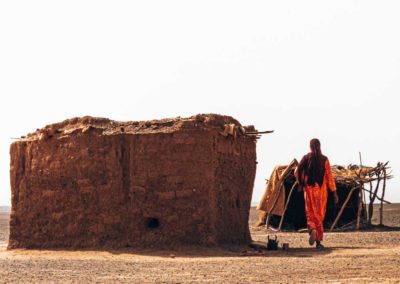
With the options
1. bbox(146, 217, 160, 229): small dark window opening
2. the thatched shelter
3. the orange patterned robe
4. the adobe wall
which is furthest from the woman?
the thatched shelter

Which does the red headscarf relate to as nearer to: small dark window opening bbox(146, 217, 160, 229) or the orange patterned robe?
the orange patterned robe

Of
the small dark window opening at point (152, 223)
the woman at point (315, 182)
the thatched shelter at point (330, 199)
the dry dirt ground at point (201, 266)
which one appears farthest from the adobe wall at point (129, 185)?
the thatched shelter at point (330, 199)

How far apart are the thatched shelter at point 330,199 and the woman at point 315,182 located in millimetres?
7153

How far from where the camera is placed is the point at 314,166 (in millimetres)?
13508

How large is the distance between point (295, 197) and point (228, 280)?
14499 mm

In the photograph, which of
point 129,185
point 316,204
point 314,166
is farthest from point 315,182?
point 129,185

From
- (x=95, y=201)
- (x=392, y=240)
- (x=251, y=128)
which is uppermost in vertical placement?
(x=251, y=128)

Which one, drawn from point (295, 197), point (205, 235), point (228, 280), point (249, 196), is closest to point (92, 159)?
point (205, 235)

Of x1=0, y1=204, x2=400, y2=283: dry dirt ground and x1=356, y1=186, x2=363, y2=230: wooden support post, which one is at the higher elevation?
x1=356, y1=186, x2=363, y2=230: wooden support post

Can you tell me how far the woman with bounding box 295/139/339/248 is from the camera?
13508 mm

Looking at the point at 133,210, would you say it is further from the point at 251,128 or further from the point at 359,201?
the point at 359,201

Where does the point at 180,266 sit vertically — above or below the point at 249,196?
below

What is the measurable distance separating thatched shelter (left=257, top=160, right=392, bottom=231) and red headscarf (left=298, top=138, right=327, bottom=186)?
719 centimetres

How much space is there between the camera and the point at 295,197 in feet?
73.7
